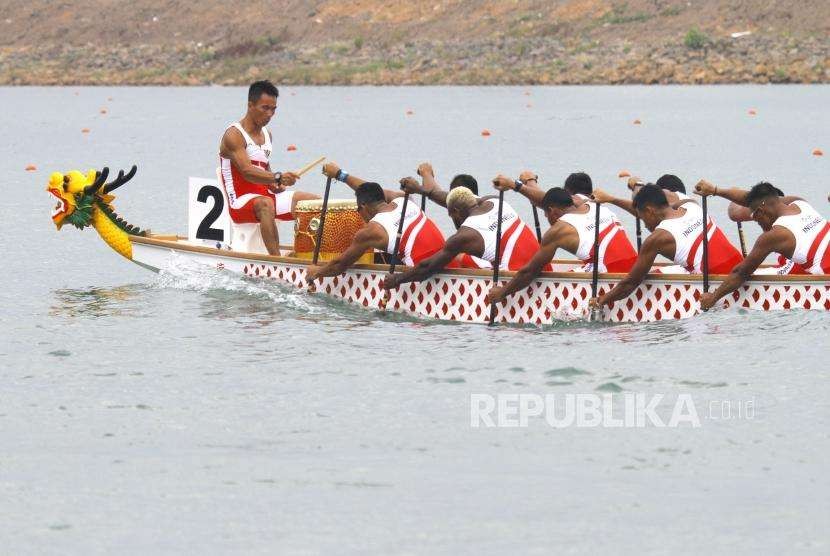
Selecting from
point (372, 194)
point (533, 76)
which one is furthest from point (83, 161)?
point (533, 76)

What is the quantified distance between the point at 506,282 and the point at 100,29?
98407 millimetres

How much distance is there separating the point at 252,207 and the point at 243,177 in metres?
0.45

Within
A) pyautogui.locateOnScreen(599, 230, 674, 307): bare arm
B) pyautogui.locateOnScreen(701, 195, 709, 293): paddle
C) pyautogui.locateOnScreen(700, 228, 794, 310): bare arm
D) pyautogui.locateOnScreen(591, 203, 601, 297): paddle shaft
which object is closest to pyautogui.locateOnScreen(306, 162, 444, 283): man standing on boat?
pyautogui.locateOnScreen(591, 203, 601, 297): paddle shaft

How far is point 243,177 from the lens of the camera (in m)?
19.3

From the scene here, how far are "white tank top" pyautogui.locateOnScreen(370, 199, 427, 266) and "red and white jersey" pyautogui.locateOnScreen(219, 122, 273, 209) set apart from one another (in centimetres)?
216

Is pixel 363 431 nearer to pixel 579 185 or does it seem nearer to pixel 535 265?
pixel 535 265

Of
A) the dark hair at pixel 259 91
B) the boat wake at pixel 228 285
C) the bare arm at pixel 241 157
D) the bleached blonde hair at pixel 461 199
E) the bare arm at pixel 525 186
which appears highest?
the dark hair at pixel 259 91

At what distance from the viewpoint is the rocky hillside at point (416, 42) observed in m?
82.5

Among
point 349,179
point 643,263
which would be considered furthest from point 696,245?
point 349,179

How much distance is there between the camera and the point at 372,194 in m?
17.9

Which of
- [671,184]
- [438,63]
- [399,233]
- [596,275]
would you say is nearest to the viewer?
[596,275]

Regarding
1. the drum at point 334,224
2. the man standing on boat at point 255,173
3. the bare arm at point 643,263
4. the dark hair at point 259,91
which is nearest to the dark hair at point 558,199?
the bare arm at point 643,263

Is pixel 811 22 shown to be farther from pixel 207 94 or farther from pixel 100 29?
pixel 100 29

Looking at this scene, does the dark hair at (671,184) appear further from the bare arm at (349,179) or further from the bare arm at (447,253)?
the bare arm at (349,179)
